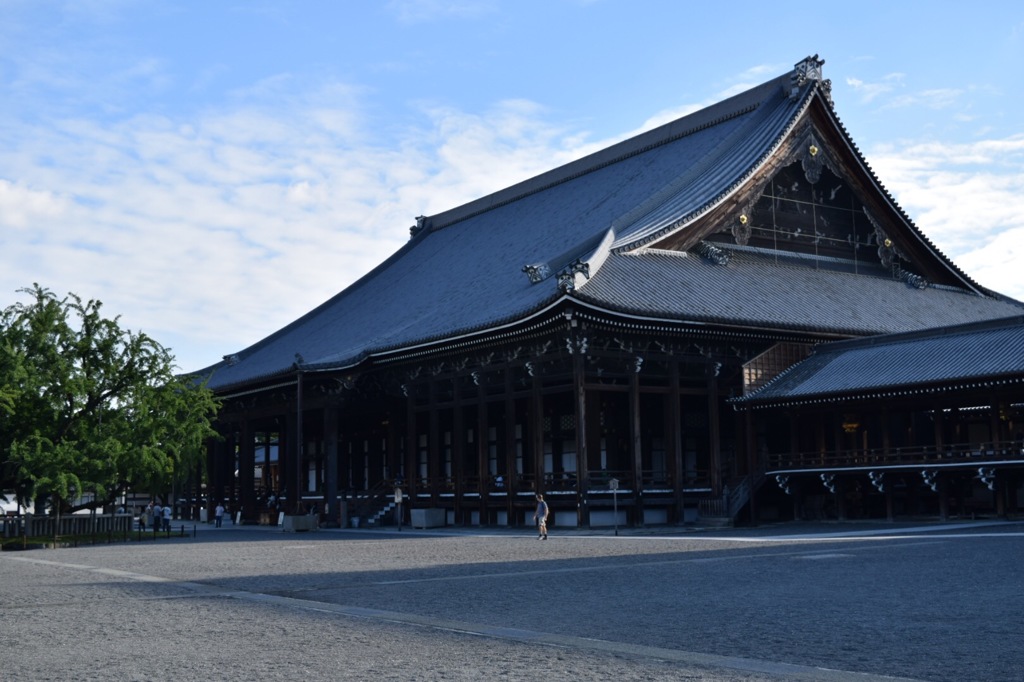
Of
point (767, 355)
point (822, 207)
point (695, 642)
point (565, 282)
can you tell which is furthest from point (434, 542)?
point (822, 207)

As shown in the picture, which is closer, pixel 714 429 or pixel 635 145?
pixel 714 429

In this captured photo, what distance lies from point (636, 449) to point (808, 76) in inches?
716

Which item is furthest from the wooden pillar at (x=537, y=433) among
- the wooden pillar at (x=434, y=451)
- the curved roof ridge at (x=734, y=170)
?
the curved roof ridge at (x=734, y=170)

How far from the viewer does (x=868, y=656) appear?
1038 cm

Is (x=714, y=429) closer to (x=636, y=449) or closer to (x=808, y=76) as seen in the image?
(x=636, y=449)

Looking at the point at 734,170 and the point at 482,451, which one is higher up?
the point at 734,170

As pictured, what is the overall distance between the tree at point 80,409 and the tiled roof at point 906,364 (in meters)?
19.5

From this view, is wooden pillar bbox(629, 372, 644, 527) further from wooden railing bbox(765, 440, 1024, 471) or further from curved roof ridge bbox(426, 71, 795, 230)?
curved roof ridge bbox(426, 71, 795, 230)

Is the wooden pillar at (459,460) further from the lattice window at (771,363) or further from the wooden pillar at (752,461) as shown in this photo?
the lattice window at (771,363)

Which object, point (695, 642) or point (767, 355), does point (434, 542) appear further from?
point (695, 642)

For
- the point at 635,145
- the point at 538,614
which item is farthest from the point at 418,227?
the point at 538,614

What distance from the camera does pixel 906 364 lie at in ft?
117

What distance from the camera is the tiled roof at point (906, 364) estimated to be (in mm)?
32938

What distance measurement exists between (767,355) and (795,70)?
1310 cm
